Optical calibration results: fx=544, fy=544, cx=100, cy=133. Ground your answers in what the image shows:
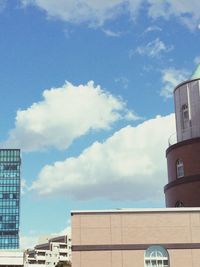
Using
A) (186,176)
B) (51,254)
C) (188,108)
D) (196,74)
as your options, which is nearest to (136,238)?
(186,176)

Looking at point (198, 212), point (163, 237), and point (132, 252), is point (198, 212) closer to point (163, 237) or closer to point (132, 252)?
point (163, 237)

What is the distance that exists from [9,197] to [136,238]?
480ft

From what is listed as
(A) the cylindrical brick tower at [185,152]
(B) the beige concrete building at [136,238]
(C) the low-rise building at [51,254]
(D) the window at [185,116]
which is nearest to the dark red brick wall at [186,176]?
(A) the cylindrical brick tower at [185,152]

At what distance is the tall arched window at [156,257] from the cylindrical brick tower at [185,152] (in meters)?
5.43

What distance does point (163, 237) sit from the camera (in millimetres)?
35156

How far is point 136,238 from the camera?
3509 centimetres

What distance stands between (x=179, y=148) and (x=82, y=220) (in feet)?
35.2

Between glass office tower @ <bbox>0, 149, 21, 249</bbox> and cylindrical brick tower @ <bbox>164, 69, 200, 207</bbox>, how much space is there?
13836cm

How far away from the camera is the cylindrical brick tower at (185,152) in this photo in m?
39.8

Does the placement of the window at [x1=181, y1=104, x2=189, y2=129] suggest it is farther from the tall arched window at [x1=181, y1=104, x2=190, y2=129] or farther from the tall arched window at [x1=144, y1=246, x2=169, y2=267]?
the tall arched window at [x1=144, y1=246, x2=169, y2=267]

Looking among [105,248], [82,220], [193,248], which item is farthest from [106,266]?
[193,248]

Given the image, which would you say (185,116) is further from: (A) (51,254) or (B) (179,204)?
(A) (51,254)

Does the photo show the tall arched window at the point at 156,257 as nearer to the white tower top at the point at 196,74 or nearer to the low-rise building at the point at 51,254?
the white tower top at the point at 196,74

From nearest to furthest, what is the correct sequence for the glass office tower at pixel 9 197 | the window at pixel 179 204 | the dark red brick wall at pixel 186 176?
the dark red brick wall at pixel 186 176
the window at pixel 179 204
the glass office tower at pixel 9 197
